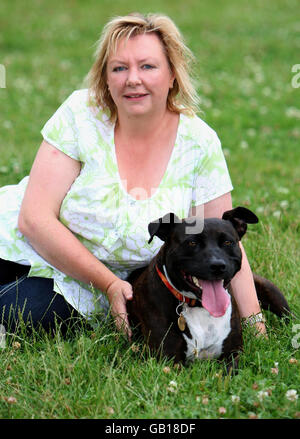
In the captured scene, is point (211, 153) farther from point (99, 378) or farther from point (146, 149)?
point (99, 378)

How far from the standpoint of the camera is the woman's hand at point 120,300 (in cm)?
380

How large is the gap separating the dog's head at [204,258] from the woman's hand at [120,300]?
392 millimetres

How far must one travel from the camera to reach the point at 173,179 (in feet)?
13.4

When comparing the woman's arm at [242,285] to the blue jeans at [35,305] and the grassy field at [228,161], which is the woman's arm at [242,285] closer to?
the grassy field at [228,161]

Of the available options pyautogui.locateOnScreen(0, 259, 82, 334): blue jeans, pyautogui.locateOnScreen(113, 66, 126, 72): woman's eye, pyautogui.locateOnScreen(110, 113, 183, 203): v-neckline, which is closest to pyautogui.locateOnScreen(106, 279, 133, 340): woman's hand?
pyautogui.locateOnScreen(0, 259, 82, 334): blue jeans

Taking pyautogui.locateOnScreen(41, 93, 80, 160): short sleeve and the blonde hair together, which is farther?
pyautogui.locateOnScreen(41, 93, 80, 160): short sleeve

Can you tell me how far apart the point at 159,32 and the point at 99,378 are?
2103 mm

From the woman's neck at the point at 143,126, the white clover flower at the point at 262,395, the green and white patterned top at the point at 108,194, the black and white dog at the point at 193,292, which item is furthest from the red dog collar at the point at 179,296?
the woman's neck at the point at 143,126

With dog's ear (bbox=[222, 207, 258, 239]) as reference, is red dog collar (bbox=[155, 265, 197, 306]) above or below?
below

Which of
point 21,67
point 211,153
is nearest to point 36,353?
point 211,153

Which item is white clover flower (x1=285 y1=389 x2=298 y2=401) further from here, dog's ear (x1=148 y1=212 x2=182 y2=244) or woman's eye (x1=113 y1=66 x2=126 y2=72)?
woman's eye (x1=113 y1=66 x2=126 y2=72)

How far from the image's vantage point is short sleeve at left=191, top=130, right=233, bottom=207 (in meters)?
4.09
